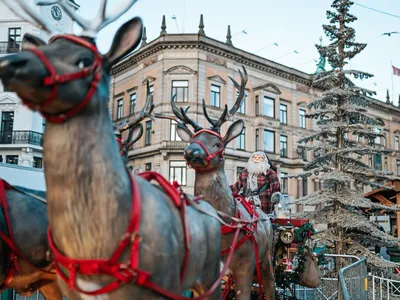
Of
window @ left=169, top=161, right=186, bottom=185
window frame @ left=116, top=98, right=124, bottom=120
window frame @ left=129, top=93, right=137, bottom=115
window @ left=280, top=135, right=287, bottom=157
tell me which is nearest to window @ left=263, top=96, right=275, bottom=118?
window @ left=280, top=135, right=287, bottom=157

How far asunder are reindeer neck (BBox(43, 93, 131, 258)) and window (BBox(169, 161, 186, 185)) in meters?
26.4

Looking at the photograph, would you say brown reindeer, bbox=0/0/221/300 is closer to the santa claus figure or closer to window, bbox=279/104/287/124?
the santa claus figure

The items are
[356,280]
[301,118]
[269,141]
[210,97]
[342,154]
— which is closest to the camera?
[356,280]

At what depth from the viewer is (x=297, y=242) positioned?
23.1ft

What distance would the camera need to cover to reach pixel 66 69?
241 cm

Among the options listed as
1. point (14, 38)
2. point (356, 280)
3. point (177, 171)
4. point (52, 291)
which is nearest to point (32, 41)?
point (52, 291)

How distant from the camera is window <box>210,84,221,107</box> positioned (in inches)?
1224

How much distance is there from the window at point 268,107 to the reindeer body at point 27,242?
31241 mm

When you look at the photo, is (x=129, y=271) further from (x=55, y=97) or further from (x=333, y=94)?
(x=333, y=94)

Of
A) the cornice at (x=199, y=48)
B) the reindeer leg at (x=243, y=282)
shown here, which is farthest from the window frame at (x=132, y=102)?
the reindeer leg at (x=243, y=282)

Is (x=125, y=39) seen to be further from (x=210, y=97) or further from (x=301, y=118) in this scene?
(x=301, y=118)

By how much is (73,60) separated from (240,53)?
31.0 metres

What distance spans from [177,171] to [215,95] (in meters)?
6.84

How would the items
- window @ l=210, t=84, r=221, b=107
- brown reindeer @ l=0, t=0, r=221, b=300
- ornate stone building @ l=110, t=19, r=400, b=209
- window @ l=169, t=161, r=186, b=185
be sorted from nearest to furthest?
brown reindeer @ l=0, t=0, r=221, b=300 → window @ l=169, t=161, r=186, b=185 → ornate stone building @ l=110, t=19, r=400, b=209 → window @ l=210, t=84, r=221, b=107
